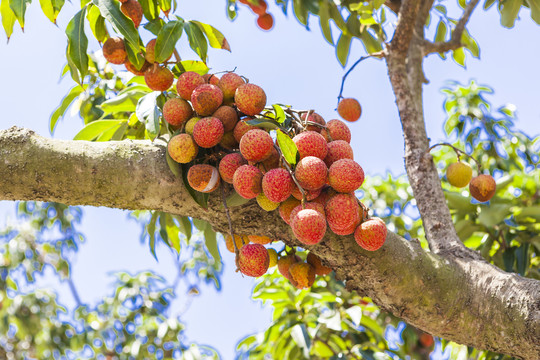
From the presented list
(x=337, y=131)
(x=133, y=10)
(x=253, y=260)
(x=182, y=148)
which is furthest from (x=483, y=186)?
(x=133, y=10)

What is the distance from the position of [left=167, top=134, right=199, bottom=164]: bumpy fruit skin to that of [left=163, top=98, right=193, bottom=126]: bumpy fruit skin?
0.10 meters

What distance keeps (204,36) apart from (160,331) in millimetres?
2932

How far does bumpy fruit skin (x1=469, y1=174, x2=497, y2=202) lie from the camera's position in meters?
1.89

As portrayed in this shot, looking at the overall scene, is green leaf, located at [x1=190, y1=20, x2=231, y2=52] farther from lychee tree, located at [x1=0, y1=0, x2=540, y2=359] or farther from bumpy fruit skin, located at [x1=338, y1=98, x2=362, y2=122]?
bumpy fruit skin, located at [x1=338, y1=98, x2=362, y2=122]

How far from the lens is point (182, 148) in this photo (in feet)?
4.22

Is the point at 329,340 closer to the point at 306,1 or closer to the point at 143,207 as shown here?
the point at 143,207

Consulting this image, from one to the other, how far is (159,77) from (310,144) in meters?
0.56

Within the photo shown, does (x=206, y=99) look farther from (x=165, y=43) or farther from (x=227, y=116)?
(x=165, y=43)

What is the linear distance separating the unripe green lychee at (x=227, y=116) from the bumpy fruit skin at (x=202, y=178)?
136 millimetres

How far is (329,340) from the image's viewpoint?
93.7 inches

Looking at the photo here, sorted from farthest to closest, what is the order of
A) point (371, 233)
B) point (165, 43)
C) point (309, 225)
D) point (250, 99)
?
1. point (165, 43)
2. point (250, 99)
3. point (371, 233)
4. point (309, 225)

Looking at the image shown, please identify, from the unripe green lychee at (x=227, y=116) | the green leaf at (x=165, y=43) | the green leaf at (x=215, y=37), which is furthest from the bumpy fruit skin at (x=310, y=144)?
the green leaf at (x=215, y=37)

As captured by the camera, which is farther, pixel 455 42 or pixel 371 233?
pixel 455 42

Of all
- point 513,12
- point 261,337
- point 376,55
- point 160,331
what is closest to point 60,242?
point 160,331
